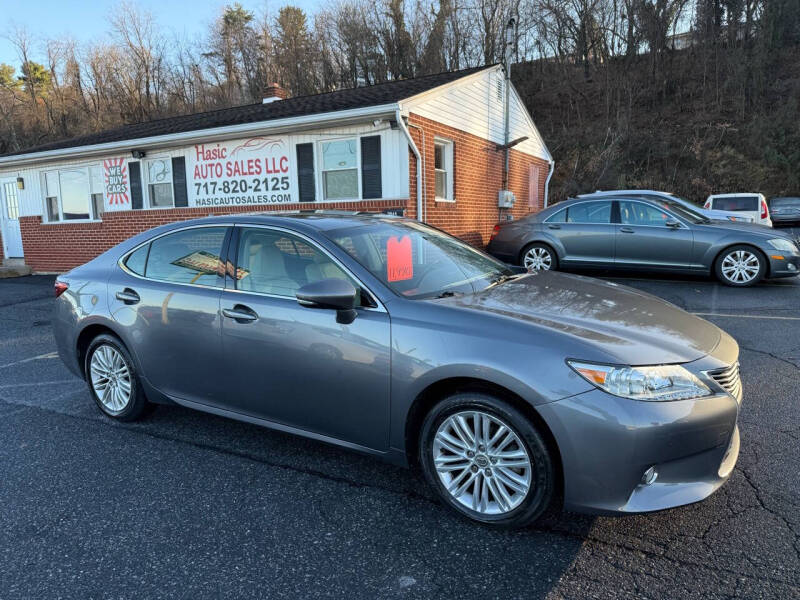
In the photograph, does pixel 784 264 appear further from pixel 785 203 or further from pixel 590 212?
pixel 785 203

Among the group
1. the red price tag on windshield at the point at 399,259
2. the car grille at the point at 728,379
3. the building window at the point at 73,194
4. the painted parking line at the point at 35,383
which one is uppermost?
the building window at the point at 73,194

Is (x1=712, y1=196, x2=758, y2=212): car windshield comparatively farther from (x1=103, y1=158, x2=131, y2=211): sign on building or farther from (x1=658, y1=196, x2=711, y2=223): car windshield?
(x1=103, y1=158, x2=131, y2=211): sign on building

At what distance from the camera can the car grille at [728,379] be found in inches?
93.3

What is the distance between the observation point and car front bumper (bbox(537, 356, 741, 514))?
2.15 m

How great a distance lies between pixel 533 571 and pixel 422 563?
47cm

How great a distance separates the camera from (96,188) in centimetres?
1287

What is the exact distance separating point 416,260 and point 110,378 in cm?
249

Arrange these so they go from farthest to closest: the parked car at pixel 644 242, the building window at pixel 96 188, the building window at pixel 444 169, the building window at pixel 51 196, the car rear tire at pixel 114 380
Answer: the building window at pixel 51 196 → the building window at pixel 96 188 → the building window at pixel 444 169 → the parked car at pixel 644 242 → the car rear tire at pixel 114 380

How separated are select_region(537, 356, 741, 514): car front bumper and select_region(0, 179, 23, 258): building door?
16752 millimetres

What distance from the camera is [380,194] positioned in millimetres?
9781

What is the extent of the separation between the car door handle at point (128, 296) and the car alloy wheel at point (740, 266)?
8.49 meters

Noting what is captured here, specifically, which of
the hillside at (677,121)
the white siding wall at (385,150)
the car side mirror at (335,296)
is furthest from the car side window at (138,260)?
the hillside at (677,121)

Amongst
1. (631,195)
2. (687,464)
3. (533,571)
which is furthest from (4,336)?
(631,195)

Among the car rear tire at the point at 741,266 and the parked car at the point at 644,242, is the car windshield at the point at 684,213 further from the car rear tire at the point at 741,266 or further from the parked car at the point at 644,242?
the car rear tire at the point at 741,266
